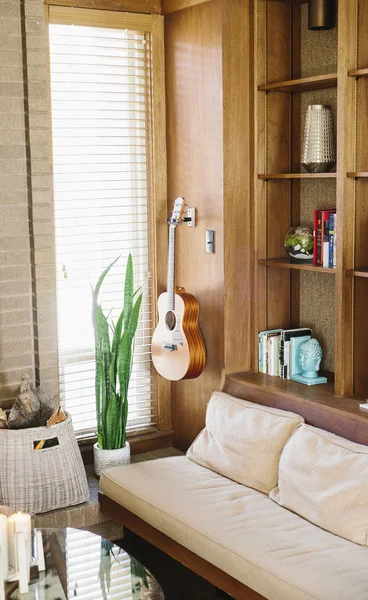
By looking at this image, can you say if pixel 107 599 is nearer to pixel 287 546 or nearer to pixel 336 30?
pixel 287 546

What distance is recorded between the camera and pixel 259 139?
3963 mm

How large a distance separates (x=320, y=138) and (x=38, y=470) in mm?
1932

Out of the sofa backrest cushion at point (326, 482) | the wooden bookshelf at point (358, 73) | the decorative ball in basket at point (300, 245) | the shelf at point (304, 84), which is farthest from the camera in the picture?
the decorative ball in basket at point (300, 245)

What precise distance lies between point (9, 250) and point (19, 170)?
38 centimetres

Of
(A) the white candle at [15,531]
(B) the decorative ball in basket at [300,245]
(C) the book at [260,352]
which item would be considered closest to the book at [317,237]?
(B) the decorative ball in basket at [300,245]

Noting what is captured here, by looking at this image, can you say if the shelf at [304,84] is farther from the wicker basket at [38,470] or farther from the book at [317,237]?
the wicker basket at [38,470]

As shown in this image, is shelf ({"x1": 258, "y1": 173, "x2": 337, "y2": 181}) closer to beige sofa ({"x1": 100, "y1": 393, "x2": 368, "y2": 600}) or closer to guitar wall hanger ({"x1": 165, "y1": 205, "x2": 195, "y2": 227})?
guitar wall hanger ({"x1": 165, "y1": 205, "x2": 195, "y2": 227})

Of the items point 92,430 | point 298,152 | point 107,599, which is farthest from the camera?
point 92,430

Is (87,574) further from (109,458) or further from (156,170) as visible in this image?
(156,170)

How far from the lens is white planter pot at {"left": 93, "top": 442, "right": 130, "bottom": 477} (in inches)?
163

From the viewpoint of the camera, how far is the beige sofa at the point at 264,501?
2.83m

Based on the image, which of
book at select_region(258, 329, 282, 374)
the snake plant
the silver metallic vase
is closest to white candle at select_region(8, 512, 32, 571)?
the snake plant

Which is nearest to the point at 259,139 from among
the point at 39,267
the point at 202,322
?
the point at 202,322

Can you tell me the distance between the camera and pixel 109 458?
413cm
